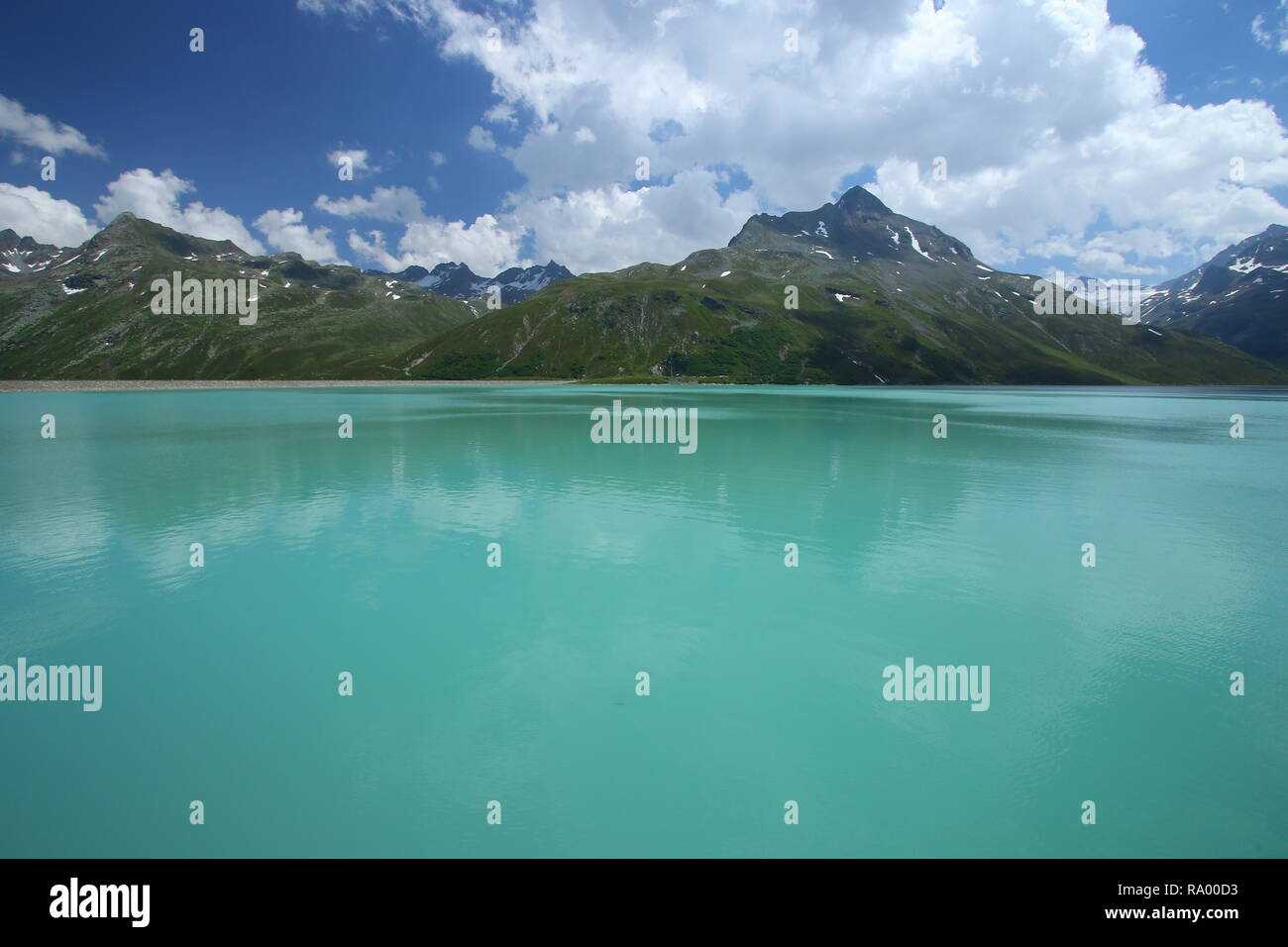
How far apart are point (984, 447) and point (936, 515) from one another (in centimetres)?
3366

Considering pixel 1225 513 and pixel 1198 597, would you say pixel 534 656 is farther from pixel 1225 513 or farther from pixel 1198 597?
pixel 1225 513

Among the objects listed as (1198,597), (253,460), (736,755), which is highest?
(253,460)

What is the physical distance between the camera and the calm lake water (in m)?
9.93

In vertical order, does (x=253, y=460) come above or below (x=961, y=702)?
above

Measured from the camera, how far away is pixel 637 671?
14977 mm

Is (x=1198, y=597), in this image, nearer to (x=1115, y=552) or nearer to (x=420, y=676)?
(x=1115, y=552)

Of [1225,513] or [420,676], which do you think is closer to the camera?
[420,676]

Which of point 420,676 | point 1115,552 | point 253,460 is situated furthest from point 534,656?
point 253,460

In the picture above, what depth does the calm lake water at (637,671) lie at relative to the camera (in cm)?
993

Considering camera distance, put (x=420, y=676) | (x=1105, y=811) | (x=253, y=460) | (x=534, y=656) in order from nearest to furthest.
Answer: (x=1105, y=811) < (x=420, y=676) < (x=534, y=656) < (x=253, y=460)

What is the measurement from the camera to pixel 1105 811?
10.1 meters

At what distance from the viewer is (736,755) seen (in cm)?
A: 1155
